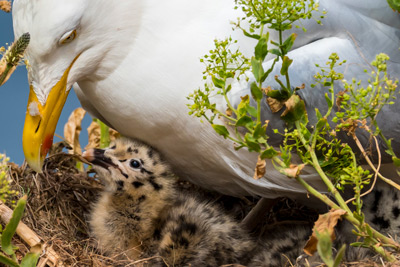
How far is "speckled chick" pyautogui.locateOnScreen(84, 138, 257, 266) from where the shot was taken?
2.08m

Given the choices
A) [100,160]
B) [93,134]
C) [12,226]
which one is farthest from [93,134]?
[12,226]

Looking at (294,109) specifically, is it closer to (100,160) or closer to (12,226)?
(12,226)

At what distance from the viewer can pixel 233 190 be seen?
7.63 ft

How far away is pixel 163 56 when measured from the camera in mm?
1917

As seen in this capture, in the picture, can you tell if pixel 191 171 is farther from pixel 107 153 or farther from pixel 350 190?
pixel 350 190

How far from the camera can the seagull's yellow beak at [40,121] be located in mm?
1867

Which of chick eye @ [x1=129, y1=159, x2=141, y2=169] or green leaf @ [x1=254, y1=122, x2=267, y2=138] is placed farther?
chick eye @ [x1=129, y1=159, x2=141, y2=169]

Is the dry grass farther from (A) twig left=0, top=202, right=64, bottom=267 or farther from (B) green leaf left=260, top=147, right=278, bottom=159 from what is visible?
(B) green leaf left=260, top=147, right=278, bottom=159

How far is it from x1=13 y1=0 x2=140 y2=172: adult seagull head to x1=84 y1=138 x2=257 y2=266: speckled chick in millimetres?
262

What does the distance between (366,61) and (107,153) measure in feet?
2.73

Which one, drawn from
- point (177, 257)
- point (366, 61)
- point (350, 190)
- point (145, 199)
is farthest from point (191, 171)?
point (366, 61)

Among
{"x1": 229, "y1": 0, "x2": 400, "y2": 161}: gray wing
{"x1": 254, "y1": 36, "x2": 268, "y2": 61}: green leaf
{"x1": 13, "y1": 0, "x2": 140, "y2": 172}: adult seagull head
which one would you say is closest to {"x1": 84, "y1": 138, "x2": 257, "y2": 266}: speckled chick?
{"x1": 13, "y1": 0, "x2": 140, "y2": 172}: adult seagull head

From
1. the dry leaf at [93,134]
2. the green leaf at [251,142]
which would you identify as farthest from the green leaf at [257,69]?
the dry leaf at [93,134]

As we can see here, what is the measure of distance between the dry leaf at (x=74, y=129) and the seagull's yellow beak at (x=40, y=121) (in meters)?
0.90
